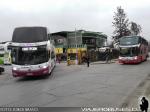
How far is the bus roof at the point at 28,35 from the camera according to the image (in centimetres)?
2406

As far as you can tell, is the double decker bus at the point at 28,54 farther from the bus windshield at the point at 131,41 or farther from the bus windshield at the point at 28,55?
the bus windshield at the point at 131,41

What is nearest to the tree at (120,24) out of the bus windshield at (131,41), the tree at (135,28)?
the tree at (135,28)

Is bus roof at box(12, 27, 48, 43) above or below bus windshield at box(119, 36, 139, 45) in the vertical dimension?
above

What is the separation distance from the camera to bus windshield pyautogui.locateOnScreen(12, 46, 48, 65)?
23641 millimetres

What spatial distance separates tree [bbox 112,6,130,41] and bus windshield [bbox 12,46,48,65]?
7220 centimetres

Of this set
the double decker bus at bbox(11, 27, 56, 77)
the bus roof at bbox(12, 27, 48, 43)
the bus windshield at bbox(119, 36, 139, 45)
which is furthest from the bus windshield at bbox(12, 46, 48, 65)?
the bus windshield at bbox(119, 36, 139, 45)

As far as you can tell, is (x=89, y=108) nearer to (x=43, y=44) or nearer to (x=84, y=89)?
(x=84, y=89)

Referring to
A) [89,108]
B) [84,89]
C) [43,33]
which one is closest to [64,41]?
[43,33]

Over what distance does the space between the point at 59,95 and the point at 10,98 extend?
2.47 meters

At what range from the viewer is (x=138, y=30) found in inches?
4058

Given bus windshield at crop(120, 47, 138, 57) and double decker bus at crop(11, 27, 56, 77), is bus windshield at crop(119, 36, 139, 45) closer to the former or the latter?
bus windshield at crop(120, 47, 138, 57)

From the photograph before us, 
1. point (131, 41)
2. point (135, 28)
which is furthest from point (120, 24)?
point (131, 41)

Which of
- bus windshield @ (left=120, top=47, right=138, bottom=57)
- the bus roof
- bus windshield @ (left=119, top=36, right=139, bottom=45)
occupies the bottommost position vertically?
bus windshield @ (left=120, top=47, right=138, bottom=57)

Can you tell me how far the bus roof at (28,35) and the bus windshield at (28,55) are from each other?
2.34 feet
